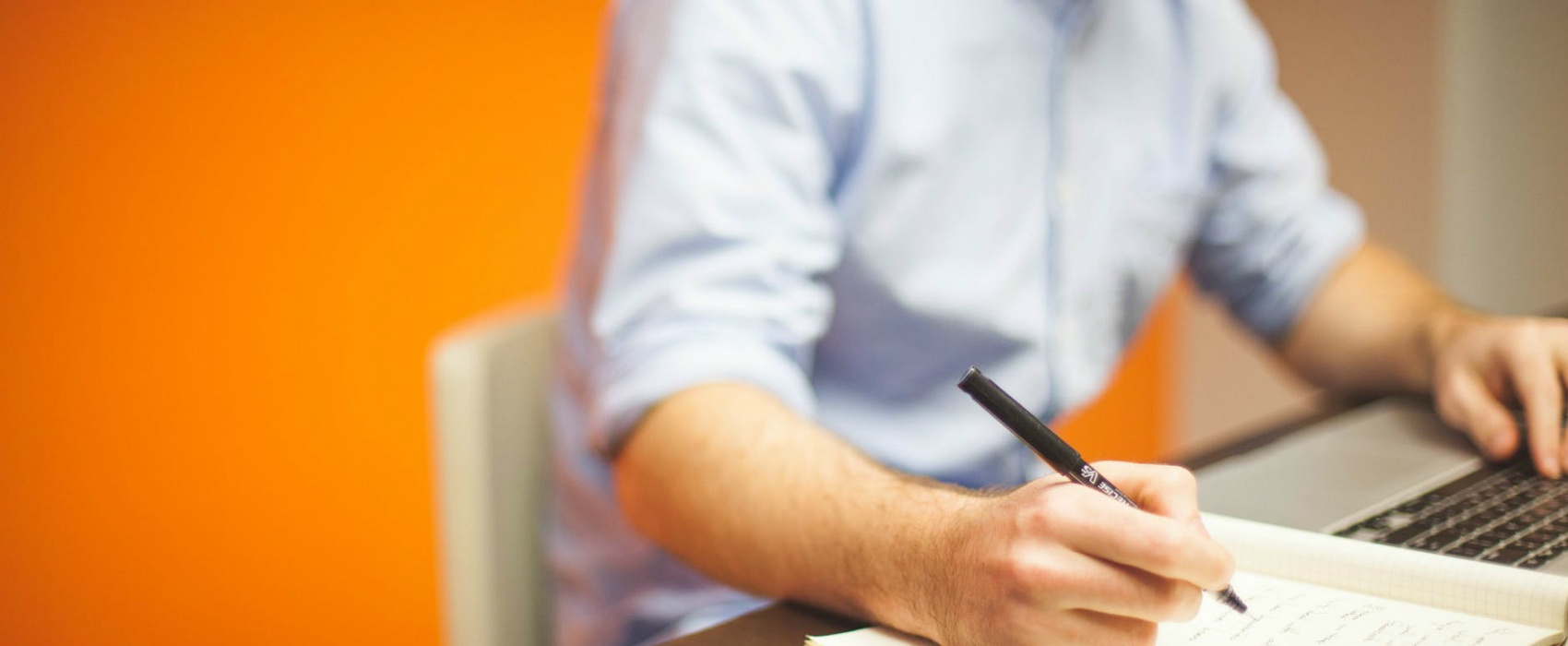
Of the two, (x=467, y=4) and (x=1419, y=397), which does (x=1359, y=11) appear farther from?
(x=467, y=4)

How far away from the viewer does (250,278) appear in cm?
122

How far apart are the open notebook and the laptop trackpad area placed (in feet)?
0.32

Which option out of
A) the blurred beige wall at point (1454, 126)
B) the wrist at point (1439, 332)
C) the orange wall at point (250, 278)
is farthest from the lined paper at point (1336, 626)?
the blurred beige wall at point (1454, 126)

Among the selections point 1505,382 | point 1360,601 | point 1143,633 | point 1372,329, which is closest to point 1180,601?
point 1143,633

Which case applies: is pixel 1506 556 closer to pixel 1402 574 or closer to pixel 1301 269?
pixel 1402 574

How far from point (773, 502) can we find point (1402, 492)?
0.36m

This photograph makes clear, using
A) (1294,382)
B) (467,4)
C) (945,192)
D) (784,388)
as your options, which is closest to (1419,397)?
(945,192)

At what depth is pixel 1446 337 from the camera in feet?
2.79

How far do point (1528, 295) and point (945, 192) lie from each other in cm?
171

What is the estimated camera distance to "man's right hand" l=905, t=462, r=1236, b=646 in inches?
15.1

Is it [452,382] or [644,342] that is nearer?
[644,342]

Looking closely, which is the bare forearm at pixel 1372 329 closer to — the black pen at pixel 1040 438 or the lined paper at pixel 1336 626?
the lined paper at pixel 1336 626

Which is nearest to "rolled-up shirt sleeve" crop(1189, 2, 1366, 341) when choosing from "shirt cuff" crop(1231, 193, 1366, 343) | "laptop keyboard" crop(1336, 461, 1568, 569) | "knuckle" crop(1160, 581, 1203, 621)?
"shirt cuff" crop(1231, 193, 1366, 343)

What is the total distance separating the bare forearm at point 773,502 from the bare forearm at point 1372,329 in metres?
0.54
